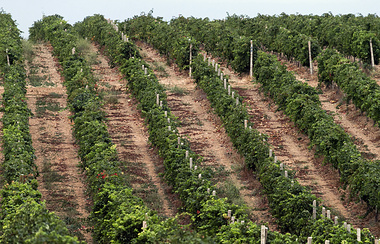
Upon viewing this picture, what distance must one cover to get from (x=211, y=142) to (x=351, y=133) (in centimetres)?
569

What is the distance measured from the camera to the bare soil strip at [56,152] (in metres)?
19.9

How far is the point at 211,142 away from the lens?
26.0 metres

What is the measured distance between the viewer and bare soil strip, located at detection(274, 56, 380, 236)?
784 inches

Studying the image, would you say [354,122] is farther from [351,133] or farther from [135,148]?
[135,148]

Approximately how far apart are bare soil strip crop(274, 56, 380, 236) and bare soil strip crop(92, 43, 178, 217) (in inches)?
214

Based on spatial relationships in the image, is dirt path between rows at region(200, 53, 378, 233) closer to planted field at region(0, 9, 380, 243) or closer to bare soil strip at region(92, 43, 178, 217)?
planted field at region(0, 9, 380, 243)

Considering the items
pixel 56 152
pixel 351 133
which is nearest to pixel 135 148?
pixel 56 152

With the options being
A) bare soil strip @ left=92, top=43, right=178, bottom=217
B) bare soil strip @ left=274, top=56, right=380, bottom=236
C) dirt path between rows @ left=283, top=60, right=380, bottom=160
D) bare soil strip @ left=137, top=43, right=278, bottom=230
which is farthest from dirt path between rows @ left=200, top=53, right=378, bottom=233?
bare soil strip @ left=92, top=43, right=178, bottom=217

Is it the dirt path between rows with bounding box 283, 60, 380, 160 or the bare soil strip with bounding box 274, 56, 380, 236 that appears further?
Result: the dirt path between rows with bounding box 283, 60, 380, 160

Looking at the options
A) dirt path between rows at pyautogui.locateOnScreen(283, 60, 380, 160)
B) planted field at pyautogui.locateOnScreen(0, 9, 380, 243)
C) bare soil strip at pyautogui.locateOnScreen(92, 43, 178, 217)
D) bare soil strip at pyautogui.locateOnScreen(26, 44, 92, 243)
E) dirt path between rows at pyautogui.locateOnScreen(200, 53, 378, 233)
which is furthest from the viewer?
dirt path between rows at pyautogui.locateOnScreen(283, 60, 380, 160)

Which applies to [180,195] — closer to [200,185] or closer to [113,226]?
[200,185]

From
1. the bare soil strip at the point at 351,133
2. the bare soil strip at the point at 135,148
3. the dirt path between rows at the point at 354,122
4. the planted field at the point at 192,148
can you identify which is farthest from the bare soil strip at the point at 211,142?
the dirt path between rows at the point at 354,122

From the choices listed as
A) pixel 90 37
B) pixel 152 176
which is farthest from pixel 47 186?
pixel 90 37

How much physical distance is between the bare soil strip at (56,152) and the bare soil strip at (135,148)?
5.90 feet
